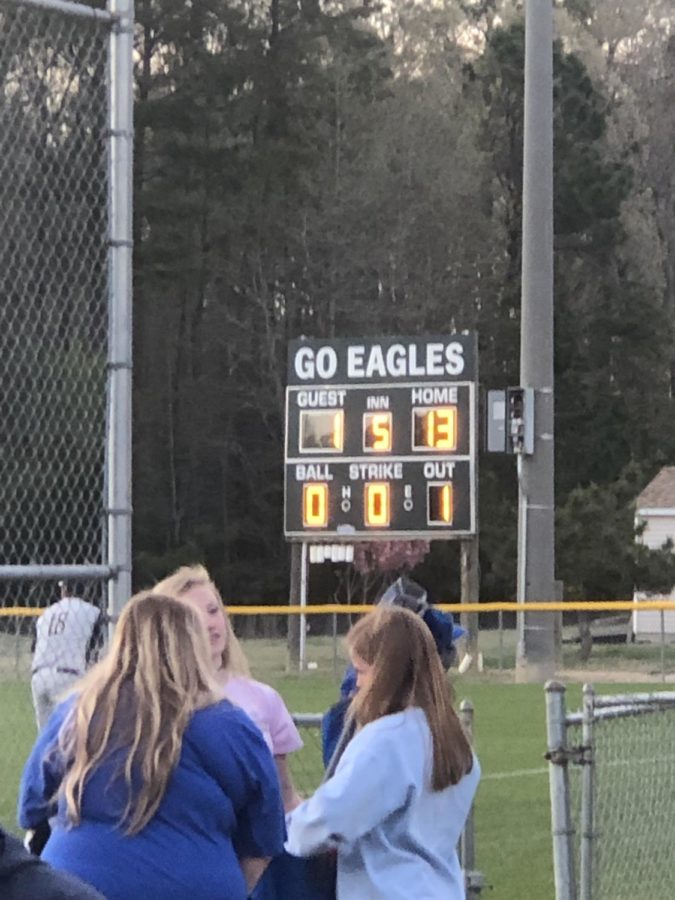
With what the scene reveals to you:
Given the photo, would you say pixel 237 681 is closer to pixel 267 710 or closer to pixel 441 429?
pixel 267 710

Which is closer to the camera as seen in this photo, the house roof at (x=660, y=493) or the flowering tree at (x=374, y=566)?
the flowering tree at (x=374, y=566)

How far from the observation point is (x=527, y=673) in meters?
25.5

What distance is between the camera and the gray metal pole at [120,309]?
614 centimetres

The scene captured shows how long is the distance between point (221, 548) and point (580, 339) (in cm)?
1076

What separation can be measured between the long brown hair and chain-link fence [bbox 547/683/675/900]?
1.32 m

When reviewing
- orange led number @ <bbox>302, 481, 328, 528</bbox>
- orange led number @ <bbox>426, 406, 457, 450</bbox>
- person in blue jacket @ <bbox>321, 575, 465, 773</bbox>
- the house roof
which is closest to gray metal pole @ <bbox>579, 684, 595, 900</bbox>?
person in blue jacket @ <bbox>321, 575, 465, 773</bbox>

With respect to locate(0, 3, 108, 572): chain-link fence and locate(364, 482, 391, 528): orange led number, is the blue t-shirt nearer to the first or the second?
locate(0, 3, 108, 572): chain-link fence

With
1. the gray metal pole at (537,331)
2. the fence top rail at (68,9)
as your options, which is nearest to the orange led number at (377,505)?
the gray metal pole at (537,331)

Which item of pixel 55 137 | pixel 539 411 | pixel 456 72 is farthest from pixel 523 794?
pixel 456 72

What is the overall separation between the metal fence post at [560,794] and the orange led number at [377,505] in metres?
17.0

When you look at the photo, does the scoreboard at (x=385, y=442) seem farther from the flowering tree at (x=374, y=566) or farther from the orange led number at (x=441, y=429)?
the flowering tree at (x=374, y=566)

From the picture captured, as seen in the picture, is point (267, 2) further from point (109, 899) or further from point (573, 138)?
point (109, 899)

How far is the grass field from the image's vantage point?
10.9 m

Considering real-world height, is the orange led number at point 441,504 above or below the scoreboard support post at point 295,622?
above
